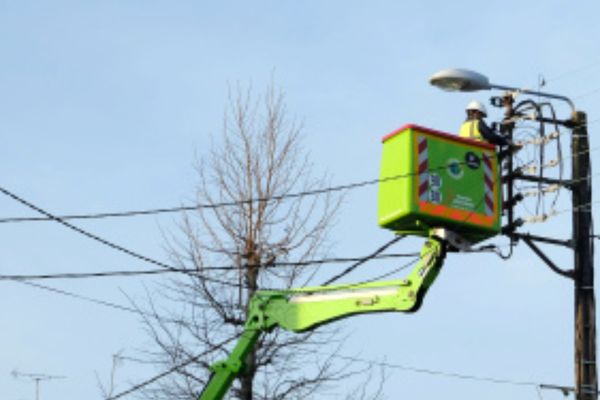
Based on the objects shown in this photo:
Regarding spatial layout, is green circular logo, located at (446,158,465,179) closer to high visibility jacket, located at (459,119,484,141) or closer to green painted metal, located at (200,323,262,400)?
high visibility jacket, located at (459,119,484,141)

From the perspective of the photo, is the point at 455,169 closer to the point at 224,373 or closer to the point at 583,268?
the point at 224,373

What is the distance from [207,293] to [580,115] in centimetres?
598

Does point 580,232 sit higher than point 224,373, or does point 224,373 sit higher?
point 580,232

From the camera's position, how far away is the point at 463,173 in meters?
10.4

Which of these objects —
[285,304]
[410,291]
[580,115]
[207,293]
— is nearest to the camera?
[410,291]

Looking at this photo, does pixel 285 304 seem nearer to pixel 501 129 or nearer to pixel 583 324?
pixel 583 324

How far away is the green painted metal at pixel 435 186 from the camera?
33.2ft

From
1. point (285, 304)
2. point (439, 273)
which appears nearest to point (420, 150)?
point (439, 273)

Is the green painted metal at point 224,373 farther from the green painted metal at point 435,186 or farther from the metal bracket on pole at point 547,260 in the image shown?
the metal bracket on pole at point 547,260

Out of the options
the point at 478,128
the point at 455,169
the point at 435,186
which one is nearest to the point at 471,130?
the point at 478,128

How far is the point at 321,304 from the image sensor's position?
1086 centimetres

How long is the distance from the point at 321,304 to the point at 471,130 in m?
3.34

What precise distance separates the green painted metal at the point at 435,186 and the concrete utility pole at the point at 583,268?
11.0 feet

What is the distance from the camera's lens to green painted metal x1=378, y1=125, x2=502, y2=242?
10125mm
